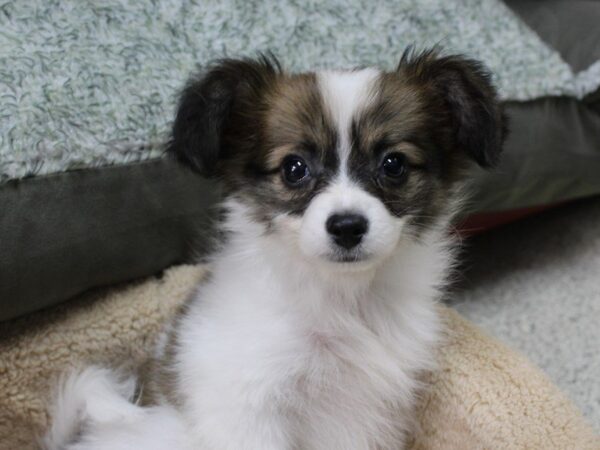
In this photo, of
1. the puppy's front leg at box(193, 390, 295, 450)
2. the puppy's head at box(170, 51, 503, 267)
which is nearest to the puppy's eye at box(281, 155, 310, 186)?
the puppy's head at box(170, 51, 503, 267)

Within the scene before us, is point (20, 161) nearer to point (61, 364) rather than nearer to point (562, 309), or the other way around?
point (61, 364)

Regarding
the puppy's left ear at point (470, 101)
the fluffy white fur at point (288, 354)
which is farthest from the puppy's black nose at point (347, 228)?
the puppy's left ear at point (470, 101)

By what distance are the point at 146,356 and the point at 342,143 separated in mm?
1037

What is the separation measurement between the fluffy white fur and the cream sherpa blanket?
10 cm

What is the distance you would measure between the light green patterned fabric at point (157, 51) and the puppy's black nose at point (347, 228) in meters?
0.80

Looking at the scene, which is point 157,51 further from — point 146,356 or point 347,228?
point 347,228

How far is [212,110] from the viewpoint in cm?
174

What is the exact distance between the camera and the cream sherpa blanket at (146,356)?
1873 mm

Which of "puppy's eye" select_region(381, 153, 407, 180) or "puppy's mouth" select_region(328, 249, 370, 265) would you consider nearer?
"puppy's mouth" select_region(328, 249, 370, 265)

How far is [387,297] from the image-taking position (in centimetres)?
194

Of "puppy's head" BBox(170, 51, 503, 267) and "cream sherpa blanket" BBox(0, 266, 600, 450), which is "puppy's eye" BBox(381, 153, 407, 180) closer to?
"puppy's head" BBox(170, 51, 503, 267)

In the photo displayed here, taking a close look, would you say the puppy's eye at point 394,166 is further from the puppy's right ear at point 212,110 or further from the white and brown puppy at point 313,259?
the puppy's right ear at point 212,110

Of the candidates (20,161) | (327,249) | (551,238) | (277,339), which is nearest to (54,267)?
(20,161)

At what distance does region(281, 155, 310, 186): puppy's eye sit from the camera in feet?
5.56
